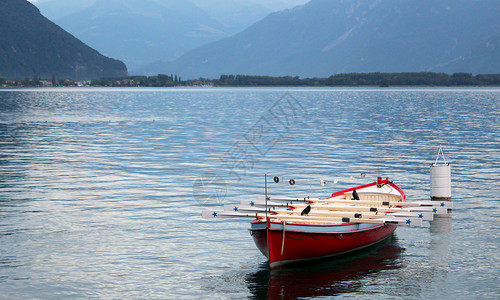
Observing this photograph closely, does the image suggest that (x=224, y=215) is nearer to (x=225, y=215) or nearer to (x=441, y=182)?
(x=225, y=215)

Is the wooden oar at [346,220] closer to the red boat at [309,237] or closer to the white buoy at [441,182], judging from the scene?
the red boat at [309,237]

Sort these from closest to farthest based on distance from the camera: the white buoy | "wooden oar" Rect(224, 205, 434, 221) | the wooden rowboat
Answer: the wooden rowboat
"wooden oar" Rect(224, 205, 434, 221)
the white buoy

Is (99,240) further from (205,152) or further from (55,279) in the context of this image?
(205,152)

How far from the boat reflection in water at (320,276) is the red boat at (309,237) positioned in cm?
38

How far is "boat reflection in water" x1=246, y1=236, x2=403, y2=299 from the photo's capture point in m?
25.3

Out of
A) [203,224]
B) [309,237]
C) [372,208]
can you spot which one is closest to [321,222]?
[309,237]

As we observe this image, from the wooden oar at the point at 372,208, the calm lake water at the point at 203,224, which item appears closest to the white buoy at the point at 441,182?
the calm lake water at the point at 203,224

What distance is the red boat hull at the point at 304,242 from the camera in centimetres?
2672

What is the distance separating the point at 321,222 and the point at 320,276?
2.67m

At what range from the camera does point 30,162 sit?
192 ft

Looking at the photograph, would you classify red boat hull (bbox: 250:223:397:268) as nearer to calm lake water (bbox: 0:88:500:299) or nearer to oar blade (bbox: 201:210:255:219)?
calm lake water (bbox: 0:88:500:299)

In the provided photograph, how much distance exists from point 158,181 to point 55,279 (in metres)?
21.3

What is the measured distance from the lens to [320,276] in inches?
1059

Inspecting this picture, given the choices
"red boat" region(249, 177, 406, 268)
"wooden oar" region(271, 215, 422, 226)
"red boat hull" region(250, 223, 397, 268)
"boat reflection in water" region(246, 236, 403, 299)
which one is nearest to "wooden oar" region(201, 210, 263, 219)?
"red boat" region(249, 177, 406, 268)
